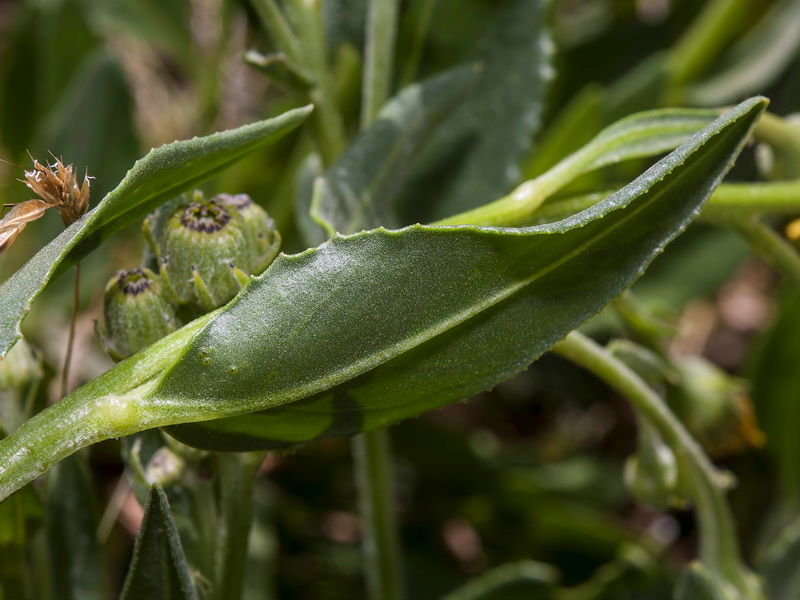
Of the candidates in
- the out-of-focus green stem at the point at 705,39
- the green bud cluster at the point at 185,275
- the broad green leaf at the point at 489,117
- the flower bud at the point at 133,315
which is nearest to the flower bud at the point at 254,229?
the green bud cluster at the point at 185,275

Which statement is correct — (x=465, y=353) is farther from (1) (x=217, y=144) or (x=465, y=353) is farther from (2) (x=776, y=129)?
(2) (x=776, y=129)

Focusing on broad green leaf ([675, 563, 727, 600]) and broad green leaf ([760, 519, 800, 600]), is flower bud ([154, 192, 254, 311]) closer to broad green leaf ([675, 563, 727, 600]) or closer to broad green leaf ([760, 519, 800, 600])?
broad green leaf ([675, 563, 727, 600])

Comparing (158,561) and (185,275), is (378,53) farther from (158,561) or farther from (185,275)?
(158,561)

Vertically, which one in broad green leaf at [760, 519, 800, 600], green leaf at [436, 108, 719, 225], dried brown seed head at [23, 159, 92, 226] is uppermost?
dried brown seed head at [23, 159, 92, 226]

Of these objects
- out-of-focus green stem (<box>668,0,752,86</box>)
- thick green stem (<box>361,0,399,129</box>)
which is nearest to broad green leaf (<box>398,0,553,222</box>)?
thick green stem (<box>361,0,399,129</box>)

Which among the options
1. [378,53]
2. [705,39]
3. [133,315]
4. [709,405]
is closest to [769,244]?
[709,405]

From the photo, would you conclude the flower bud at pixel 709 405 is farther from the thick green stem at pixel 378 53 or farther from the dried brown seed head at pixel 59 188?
the dried brown seed head at pixel 59 188

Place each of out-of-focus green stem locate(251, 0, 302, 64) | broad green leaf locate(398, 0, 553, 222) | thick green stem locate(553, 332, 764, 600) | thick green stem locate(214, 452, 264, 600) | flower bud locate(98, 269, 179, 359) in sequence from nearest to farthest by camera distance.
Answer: flower bud locate(98, 269, 179, 359)
thick green stem locate(214, 452, 264, 600)
thick green stem locate(553, 332, 764, 600)
out-of-focus green stem locate(251, 0, 302, 64)
broad green leaf locate(398, 0, 553, 222)

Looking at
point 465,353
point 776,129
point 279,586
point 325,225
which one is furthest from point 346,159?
point 279,586

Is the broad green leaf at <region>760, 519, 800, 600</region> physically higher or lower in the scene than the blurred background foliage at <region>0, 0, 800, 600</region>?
lower
